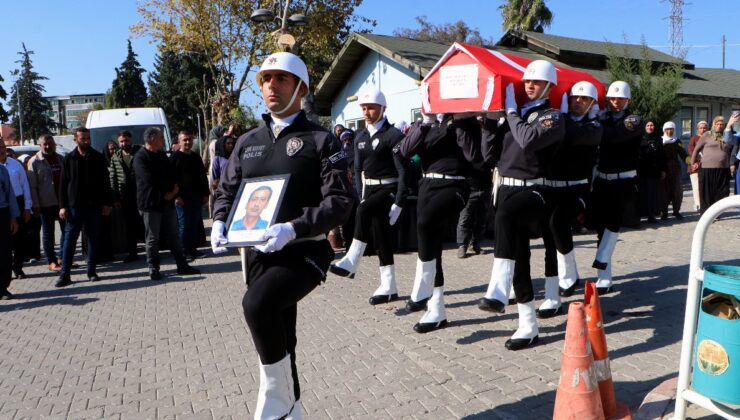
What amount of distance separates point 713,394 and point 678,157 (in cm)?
1175

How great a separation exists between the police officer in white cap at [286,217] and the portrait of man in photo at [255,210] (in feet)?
0.30

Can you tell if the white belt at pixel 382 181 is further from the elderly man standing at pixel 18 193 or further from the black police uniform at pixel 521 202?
the elderly man standing at pixel 18 193

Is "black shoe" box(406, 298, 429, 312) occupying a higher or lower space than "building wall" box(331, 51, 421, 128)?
lower

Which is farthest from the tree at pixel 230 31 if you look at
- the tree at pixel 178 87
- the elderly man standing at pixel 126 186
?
the tree at pixel 178 87

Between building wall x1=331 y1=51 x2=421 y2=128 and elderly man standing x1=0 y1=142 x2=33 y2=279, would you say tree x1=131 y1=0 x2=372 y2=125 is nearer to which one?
building wall x1=331 y1=51 x2=421 y2=128

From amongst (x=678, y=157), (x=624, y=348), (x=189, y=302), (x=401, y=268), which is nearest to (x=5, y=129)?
(x=189, y=302)

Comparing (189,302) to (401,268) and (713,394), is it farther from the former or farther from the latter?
(713,394)

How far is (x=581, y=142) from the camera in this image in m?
5.23

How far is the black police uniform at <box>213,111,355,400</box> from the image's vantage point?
3070 mm

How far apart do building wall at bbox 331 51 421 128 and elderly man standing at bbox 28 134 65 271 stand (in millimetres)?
11459

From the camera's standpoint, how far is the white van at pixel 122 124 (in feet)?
47.7

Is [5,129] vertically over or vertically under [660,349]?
over

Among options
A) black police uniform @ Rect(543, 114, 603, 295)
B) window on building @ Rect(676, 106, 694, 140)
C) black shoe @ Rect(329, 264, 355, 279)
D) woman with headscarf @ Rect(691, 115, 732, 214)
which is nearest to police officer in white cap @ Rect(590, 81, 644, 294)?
black police uniform @ Rect(543, 114, 603, 295)

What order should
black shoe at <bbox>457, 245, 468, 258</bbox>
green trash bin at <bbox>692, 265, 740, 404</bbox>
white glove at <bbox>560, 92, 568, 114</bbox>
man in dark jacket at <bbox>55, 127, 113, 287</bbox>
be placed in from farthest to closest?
1. black shoe at <bbox>457, 245, 468, 258</bbox>
2. man in dark jacket at <bbox>55, 127, 113, 287</bbox>
3. white glove at <bbox>560, 92, 568, 114</bbox>
4. green trash bin at <bbox>692, 265, 740, 404</bbox>
